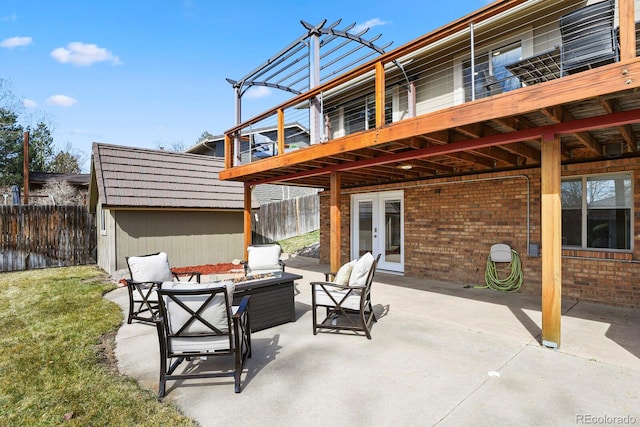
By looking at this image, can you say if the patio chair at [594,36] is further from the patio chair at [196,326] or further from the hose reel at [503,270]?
the patio chair at [196,326]

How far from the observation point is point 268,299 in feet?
15.3

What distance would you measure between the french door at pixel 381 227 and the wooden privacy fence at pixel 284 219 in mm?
6128

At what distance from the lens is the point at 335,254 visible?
637 centimetres

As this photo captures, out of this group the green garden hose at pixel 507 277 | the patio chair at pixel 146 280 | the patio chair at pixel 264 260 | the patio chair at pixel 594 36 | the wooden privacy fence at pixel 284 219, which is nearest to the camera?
the patio chair at pixel 594 36

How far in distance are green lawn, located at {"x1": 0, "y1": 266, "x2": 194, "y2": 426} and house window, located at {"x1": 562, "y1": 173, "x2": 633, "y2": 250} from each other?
6.75 meters

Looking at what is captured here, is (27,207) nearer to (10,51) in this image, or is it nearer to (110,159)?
(110,159)

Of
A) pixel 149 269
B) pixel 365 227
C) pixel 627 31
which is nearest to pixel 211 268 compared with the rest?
pixel 365 227

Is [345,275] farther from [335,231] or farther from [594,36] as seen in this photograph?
[594,36]

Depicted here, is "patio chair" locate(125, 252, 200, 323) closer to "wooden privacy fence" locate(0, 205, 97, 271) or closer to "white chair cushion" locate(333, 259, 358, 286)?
"white chair cushion" locate(333, 259, 358, 286)

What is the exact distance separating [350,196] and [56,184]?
1975 centimetres

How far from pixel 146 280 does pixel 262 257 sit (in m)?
2.42

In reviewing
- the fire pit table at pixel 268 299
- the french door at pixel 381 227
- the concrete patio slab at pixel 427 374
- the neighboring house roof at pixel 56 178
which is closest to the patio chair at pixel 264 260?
the fire pit table at pixel 268 299

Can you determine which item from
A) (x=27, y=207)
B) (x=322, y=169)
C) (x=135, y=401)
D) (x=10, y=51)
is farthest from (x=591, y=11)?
(x=10, y=51)

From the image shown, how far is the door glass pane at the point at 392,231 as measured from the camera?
8.90 metres
